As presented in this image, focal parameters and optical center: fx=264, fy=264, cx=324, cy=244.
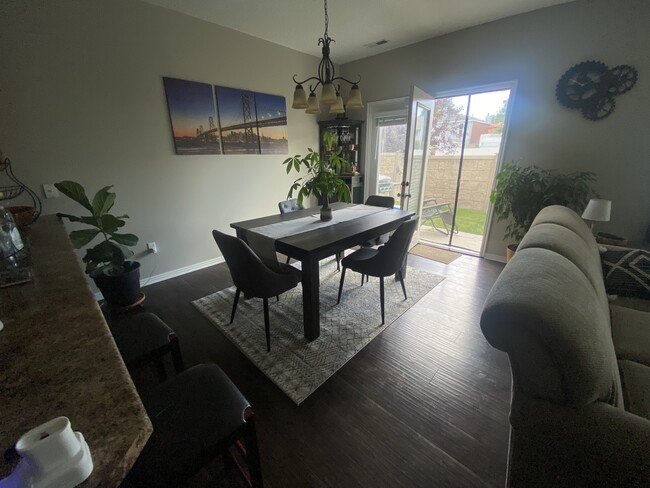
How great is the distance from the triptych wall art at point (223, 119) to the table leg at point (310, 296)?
2151mm

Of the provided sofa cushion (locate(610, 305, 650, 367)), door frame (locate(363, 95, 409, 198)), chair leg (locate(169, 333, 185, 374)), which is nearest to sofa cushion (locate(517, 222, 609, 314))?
sofa cushion (locate(610, 305, 650, 367))

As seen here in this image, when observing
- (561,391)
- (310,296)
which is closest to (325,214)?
(310,296)

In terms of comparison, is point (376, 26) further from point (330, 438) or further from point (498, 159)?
point (330, 438)

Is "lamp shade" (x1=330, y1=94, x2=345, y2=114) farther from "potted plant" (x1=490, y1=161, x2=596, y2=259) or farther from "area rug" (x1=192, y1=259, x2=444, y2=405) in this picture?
"potted plant" (x1=490, y1=161, x2=596, y2=259)

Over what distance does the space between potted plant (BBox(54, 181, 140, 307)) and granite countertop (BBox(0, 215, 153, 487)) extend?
1.22 m

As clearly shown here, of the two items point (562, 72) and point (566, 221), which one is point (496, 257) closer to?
point (566, 221)

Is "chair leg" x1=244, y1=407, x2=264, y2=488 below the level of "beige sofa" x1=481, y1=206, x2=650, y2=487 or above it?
below

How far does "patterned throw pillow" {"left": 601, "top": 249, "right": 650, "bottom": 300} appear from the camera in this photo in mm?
1598

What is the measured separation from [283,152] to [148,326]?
311 centimetres

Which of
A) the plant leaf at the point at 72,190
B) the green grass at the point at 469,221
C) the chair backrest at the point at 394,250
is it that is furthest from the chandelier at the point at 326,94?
the green grass at the point at 469,221

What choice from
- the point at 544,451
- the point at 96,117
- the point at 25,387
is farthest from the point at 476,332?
the point at 96,117

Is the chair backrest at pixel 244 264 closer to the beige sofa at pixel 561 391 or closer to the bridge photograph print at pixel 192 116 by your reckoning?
the beige sofa at pixel 561 391

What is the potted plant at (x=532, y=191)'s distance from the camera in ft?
8.55

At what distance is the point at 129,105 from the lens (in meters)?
2.51
